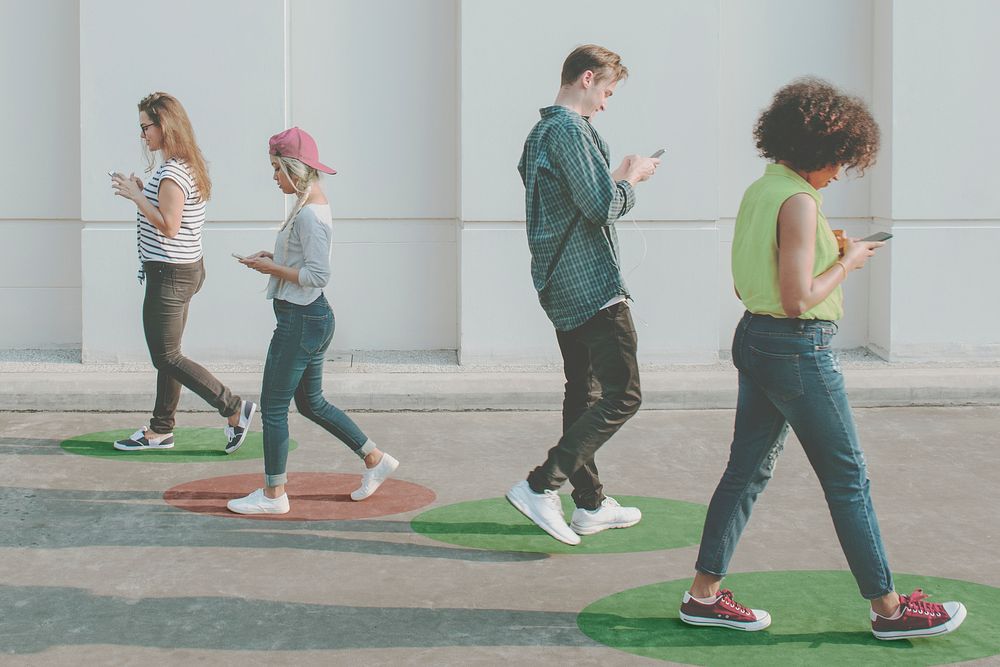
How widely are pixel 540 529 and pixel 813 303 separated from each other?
7.12 ft


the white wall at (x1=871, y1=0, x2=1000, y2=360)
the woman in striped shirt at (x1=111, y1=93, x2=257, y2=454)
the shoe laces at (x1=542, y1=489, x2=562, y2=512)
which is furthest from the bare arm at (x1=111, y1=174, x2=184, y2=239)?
the white wall at (x1=871, y1=0, x2=1000, y2=360)

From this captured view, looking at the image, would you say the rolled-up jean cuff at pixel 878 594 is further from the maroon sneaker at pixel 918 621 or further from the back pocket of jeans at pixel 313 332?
Answer: the back pocket of jeans at pixel 313 332

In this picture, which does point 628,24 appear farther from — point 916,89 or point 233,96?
point 233,96

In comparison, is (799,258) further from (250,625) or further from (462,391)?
(462,391)

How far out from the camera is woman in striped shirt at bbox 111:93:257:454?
746 cm

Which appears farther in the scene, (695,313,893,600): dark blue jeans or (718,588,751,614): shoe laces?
(718,588,751,614): shoe laces

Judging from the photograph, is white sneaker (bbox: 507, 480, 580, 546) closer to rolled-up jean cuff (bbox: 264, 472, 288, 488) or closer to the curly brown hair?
rolled-up jean cuff (bbox: 264, 472, 288, 488)

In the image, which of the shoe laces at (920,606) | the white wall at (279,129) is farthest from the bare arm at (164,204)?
the shoe laces at (920,606)

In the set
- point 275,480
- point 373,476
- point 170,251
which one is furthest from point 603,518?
point 170,251

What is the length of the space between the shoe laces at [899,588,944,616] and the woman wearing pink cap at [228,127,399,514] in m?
2.87

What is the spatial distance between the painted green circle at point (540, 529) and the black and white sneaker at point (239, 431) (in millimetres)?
1705

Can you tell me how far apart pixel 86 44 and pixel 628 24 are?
13.3 ft

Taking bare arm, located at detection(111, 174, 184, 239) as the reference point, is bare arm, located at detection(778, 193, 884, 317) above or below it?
below

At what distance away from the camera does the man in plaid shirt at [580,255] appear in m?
5.66
